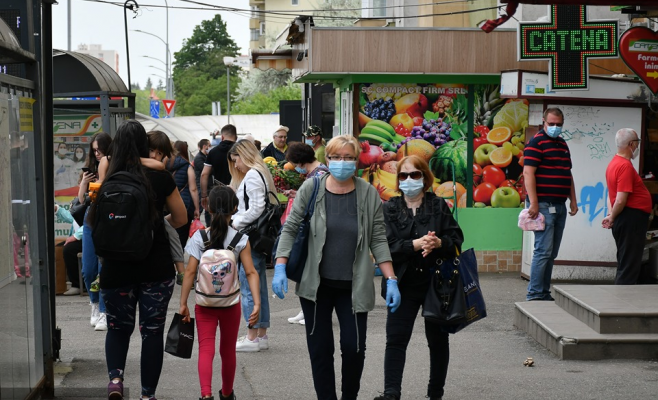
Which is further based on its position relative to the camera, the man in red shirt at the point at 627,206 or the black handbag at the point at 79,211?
the man in red shirt at the point at 627,206

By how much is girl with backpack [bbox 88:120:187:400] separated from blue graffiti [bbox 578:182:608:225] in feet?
24.1

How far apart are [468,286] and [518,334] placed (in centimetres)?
305

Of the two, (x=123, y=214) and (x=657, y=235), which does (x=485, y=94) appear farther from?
(x=123, y=214)

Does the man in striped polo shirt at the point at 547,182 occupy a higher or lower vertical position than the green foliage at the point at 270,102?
lower

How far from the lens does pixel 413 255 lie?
21.9 feet

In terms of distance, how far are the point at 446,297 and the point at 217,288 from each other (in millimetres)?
1475

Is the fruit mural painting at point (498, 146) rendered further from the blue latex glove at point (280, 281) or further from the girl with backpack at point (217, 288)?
the blue latex glove at point (280, 281)

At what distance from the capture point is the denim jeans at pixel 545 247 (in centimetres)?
1041

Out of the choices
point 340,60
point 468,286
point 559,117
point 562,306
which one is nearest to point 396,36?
point 340,60

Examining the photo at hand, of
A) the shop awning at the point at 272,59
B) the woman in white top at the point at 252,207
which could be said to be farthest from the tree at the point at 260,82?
the woman in white top at the point at 252,207

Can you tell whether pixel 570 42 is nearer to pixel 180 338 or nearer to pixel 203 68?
pixel 180 338

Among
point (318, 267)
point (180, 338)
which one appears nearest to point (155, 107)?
point (180, 338)

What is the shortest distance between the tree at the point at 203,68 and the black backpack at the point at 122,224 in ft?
Answer: 306

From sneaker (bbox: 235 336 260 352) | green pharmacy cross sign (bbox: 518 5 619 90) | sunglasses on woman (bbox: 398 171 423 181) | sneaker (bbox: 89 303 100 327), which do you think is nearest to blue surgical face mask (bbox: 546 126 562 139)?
green pharmacy cross sign (bbox: 518 5 619 90)
